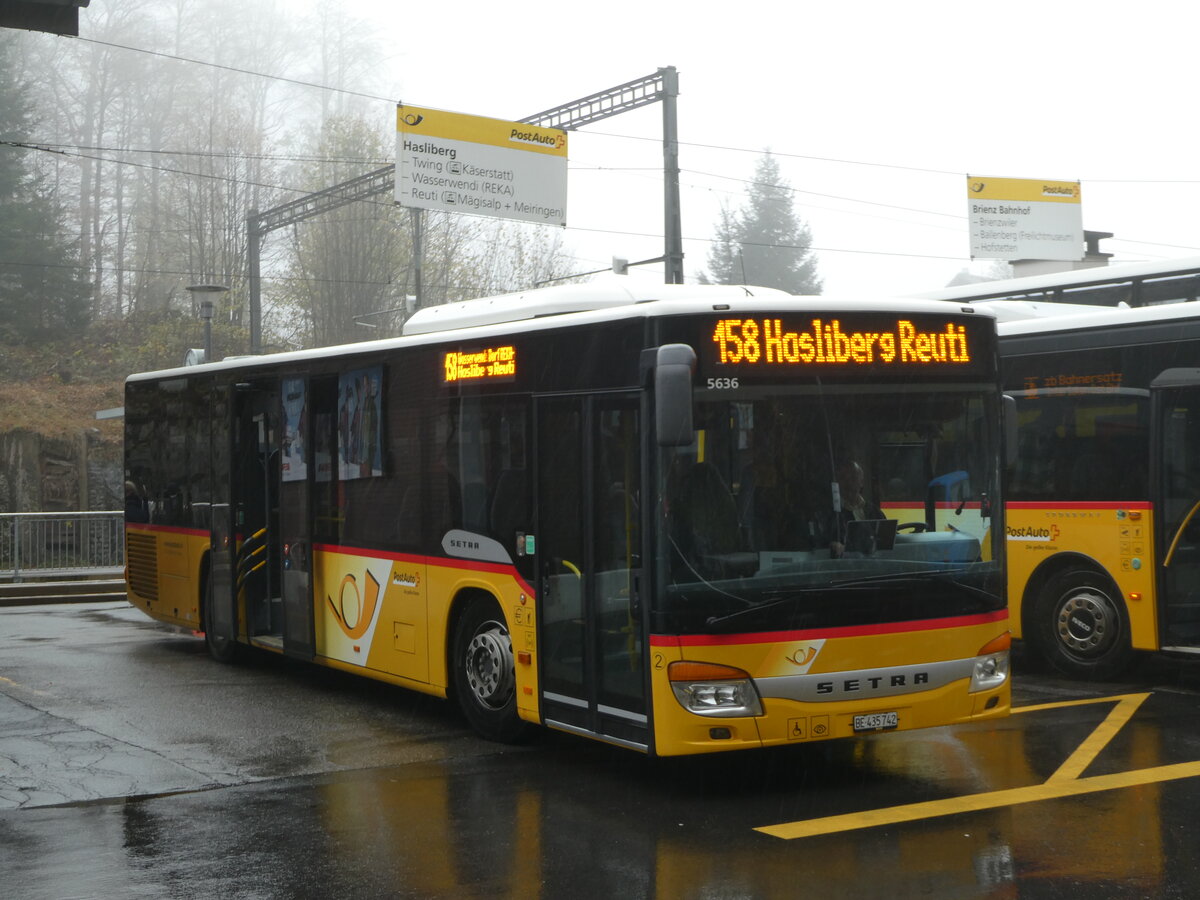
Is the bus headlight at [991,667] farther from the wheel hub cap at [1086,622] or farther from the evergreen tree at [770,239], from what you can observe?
the evergreen tree at [770,239]

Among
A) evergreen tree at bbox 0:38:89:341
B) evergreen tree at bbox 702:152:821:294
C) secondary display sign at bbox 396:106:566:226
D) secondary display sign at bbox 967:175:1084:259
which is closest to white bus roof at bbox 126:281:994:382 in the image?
secondary display sign at bbox 396:106:566:226

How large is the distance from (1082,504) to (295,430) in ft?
21.5

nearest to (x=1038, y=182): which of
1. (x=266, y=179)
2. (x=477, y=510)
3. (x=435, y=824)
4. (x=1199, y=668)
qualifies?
(x=1199, y=668)

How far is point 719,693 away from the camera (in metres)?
7.24

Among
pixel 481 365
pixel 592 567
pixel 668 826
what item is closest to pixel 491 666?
pixel 592 567

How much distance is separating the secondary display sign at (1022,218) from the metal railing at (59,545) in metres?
16.6

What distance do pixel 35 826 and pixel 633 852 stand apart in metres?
3.16

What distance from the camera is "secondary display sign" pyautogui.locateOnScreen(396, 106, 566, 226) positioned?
1878 cm

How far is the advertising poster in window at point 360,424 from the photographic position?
1045cm

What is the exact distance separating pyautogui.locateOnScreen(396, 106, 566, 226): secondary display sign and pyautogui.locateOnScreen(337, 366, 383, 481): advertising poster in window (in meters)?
8.13

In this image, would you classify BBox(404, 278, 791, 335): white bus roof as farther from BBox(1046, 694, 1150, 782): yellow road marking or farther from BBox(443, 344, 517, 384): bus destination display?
BBox(1046, 694, 1150, 782): yellow road marking

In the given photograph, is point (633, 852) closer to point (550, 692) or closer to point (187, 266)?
point (550, 692)

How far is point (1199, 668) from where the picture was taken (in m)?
12.7

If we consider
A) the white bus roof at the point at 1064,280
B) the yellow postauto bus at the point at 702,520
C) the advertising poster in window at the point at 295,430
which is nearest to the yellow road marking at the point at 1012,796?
the yellow postauto bus at the point at 702,520
